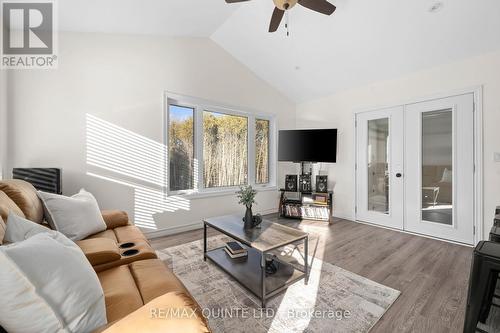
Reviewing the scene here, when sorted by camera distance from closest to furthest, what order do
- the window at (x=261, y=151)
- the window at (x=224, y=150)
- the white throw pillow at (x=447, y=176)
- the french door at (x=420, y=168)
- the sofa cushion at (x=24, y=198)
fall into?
the sofa cushion at (x=24, y=198)
the french door at (x=420, y=168)
the white throw pillow at (x=447, y=176)
the window at (x=224, y=150)
the window at (x=261, y=151)

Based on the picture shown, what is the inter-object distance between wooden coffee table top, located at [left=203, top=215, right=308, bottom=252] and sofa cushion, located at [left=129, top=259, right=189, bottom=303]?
687 mm

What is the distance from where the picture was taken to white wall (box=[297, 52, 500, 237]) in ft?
9.24

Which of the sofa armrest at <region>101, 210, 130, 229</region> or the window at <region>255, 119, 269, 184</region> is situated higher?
the window at <region>255, 119, 269, 184</region>

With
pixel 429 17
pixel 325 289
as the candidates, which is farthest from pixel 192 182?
pixel 429 17

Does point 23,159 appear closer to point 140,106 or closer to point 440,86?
point 140,106

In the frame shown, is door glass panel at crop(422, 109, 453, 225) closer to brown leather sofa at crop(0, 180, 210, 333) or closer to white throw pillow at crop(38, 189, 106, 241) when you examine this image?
brown leather sofa at crop(0, 180, 210, 333)

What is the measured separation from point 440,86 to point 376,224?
7.47ft

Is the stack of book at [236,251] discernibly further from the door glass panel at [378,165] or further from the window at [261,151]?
the door glass panel at [378,165]

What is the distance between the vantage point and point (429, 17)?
2.61 metres

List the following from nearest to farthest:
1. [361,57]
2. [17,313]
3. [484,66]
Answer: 1. [17,313]
2. [484,66]
3. [361,57]

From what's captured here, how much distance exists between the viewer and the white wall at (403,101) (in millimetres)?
2816

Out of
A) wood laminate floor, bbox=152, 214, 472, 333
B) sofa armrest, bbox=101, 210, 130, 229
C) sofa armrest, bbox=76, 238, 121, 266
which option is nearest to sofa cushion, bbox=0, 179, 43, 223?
sofa armrest, bbox=76, 238, 121, 266

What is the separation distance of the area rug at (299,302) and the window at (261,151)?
2.54 meters

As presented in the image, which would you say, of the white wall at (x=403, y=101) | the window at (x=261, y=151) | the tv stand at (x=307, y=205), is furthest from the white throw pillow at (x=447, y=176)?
the window at (x=261, y=151)
